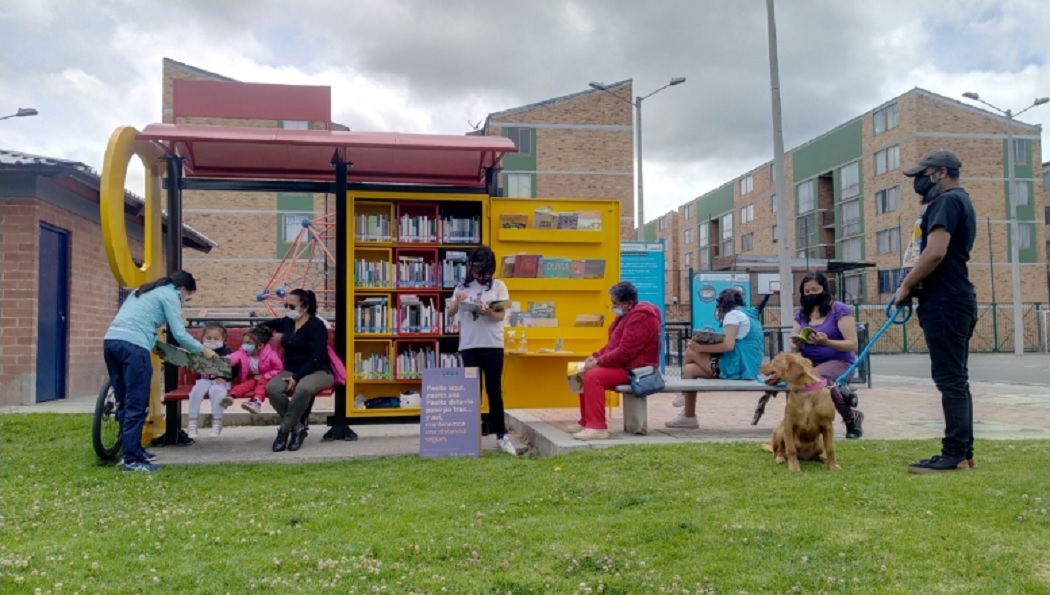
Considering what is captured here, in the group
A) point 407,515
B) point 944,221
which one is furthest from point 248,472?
point 944,221

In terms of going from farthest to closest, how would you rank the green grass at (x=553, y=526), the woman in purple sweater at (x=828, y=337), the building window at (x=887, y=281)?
the building window at (x=887, y=281) → the woman in purple sweater at (x=828, y=337) → the green grass at (x=553, y=526)

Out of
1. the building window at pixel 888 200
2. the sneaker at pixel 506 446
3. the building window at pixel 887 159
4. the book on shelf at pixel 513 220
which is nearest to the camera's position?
the sneaker at pixel 506 446

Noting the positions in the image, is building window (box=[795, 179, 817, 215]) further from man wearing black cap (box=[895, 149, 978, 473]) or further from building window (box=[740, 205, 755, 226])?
man wearing black cap (box=[895, 149, 978, 473])

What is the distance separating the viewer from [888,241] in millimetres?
48281

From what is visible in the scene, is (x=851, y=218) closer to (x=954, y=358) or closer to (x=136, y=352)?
(x=954, y=358)

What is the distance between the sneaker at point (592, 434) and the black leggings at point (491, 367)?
0.75m

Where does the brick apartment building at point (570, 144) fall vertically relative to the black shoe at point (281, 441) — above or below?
above

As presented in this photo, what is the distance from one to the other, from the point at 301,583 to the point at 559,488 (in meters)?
2.09

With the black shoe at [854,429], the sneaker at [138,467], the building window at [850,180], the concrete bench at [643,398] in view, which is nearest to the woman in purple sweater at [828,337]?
the black shoe at [854,429]

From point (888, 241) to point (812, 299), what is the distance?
45.1m

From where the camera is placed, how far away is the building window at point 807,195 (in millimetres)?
54094

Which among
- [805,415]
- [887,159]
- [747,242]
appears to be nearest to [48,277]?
[805,415]

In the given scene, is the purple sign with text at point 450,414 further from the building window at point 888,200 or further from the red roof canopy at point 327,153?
the building window at point 888,200

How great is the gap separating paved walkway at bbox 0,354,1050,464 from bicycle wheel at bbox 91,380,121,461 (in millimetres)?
395
